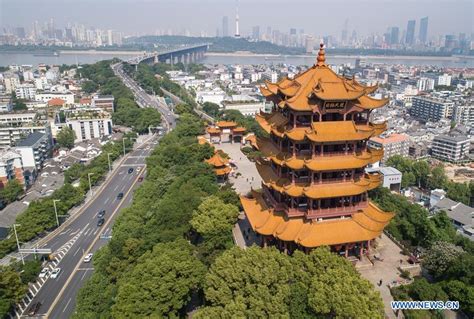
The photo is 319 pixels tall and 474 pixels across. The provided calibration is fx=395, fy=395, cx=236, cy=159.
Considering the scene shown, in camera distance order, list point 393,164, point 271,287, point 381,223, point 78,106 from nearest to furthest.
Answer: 1. point 271,287
2. point 381,223
3. point 393,164
4. point 78,106

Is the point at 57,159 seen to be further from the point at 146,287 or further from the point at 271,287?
the point at 271,287

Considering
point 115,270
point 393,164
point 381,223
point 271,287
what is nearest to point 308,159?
point 381,223

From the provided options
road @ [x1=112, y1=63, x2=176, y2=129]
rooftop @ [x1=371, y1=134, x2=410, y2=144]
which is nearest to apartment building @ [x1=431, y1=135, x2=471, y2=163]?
rooftop @ [x1=371, y1=134, x2=410, y2=144]

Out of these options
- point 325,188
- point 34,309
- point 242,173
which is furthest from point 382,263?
point 34,309

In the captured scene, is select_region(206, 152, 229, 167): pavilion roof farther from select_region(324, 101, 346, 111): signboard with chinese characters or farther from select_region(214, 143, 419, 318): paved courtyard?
select_region(324, 101, 346, 111): signboard with chinese characters

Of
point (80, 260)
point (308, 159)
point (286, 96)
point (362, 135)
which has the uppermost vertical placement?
point (286, 96)

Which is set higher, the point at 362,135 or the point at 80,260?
the point at 362,135

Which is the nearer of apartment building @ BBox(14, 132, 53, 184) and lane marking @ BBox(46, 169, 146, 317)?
lane marking @ BBox(46, 169, 146, 317)
